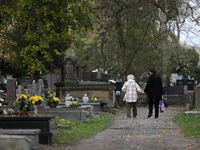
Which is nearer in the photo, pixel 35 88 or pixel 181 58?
pixel 35 88

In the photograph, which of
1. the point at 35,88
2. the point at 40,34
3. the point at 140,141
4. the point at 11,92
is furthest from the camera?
the point at 40,34

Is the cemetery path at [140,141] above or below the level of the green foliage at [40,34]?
below

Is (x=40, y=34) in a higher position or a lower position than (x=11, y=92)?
higher

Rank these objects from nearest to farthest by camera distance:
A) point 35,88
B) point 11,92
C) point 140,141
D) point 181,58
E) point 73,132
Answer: point 140,141, point 73,132, point 11,92, point 35,88, point 181,58

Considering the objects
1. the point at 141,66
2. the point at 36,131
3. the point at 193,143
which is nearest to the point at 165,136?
the point at 193,143

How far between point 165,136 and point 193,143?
1203 millimetres

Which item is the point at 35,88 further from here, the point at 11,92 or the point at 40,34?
the point at 40,34

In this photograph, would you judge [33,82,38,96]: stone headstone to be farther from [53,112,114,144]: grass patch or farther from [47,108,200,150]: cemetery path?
[47,108,200,150]: cemetery path

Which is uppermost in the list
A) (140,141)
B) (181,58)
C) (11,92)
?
(181,58)

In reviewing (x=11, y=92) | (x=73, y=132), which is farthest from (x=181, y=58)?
(x=73, y=132)

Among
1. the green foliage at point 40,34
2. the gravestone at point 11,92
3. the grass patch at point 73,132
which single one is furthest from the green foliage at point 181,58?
the gravestone at point 11,92

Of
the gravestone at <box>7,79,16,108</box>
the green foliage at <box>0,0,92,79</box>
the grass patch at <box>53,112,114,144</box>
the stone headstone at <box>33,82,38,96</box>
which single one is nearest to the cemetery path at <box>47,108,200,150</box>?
the grass patch at <box>53,112,114,144</box>

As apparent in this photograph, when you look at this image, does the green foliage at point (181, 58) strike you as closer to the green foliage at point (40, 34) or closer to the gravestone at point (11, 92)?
the green foliage at point (40, 34)

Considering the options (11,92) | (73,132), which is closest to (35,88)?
(11,92)
